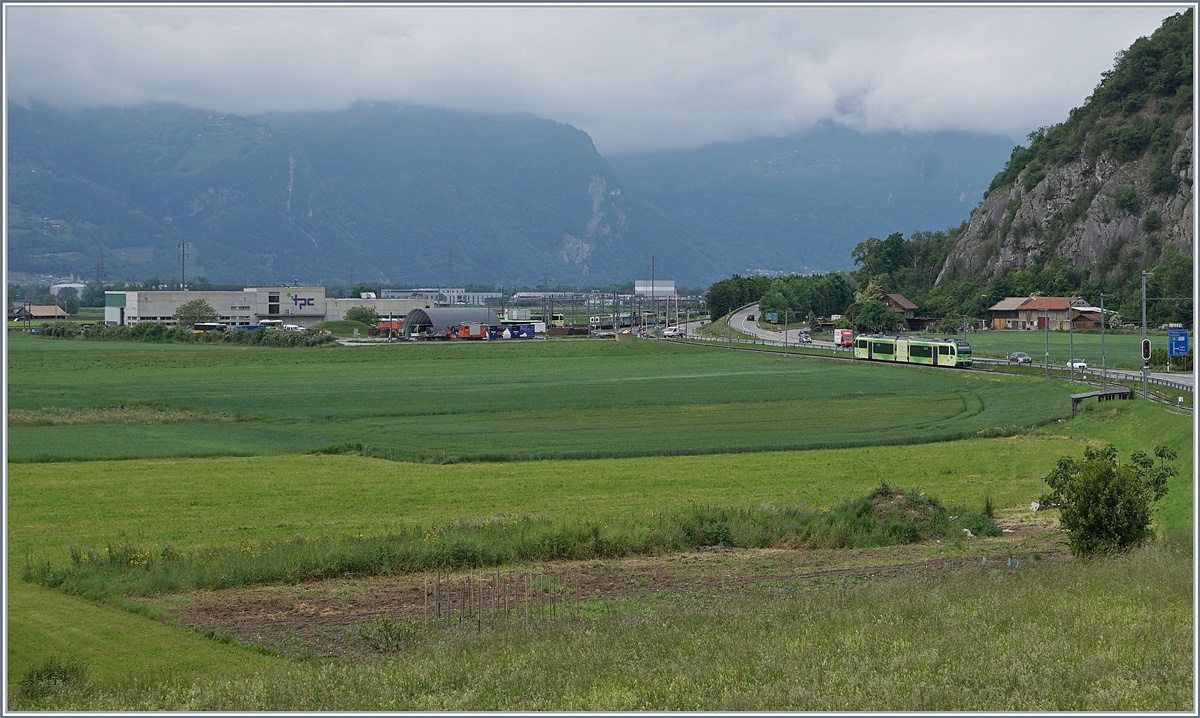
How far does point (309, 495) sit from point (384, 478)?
4.47 m

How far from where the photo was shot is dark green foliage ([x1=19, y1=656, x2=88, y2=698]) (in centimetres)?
1680

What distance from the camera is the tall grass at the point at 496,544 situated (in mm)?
25016

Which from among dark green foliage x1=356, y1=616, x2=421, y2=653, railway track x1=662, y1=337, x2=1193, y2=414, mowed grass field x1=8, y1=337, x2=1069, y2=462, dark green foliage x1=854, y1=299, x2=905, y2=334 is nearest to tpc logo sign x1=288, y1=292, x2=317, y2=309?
railway track x1=662, y1=337, x2=1193, y2=414

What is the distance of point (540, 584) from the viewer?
82.3ft

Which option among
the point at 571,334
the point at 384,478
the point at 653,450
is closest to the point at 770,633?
the point at 384,478

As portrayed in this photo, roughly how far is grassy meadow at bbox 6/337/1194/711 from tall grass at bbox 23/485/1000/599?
641 millimetres

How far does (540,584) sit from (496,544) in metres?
3.28

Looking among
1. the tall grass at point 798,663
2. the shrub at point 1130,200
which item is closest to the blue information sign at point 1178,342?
the tall grass at point 798,663

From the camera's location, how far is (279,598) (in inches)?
945

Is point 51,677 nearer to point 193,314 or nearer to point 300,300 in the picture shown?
point 193,314

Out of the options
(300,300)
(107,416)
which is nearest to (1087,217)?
(300,300)

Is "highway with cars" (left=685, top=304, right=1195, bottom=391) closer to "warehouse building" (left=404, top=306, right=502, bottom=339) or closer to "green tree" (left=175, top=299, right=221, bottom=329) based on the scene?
"warehouse building" (left=404, top=306, right=502, bottom=339)

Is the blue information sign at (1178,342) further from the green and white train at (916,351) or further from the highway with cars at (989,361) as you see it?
the green and white train at (916,351)

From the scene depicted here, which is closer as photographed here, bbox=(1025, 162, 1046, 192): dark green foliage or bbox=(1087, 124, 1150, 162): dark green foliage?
bbox=(1087, 124, 1150, 162): dark green foliage
